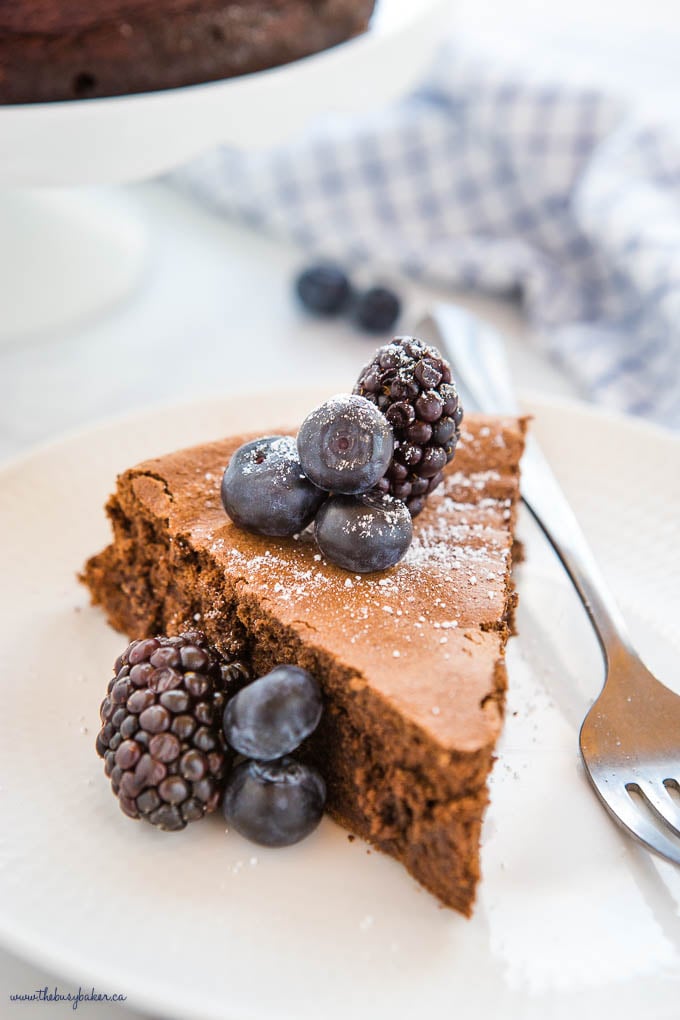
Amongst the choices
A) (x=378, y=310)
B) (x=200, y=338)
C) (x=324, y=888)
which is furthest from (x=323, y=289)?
(x=324, y=888)

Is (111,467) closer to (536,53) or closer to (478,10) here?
(536,53)

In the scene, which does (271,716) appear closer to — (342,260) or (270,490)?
(270,490)

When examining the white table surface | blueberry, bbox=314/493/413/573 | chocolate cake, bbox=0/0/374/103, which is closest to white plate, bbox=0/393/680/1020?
blueberry, bbox=314/493/413/573

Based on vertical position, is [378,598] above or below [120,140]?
below

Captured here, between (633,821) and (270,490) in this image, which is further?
(270,490)

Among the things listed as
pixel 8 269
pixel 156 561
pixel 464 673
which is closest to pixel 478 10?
pixel 8 269

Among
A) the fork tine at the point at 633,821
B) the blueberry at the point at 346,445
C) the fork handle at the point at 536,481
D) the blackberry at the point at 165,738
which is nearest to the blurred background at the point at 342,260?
the fork handle at the point at 536,481

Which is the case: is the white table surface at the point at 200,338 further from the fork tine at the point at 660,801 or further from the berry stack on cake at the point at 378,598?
the fork tine at the point at 660,801
